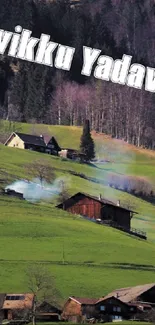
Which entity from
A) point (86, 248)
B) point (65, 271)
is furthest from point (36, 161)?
point (65, 271)

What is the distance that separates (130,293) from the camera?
7188cm

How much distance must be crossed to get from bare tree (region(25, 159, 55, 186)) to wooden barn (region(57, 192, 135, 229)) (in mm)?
16548

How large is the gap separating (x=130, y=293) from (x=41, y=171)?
67037mm

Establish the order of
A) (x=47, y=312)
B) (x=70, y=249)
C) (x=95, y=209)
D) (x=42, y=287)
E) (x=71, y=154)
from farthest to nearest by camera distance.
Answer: (x=71, y=154)
(x=95, y=209)
(x=70, y=249)
(x=42, y=287)
(x=47, y=312)

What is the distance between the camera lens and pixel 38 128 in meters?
191

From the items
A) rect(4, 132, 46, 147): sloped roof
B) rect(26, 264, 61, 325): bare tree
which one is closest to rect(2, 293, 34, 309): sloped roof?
rect(26, 264, 61, 325): bare tree

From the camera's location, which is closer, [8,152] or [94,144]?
[8,152]

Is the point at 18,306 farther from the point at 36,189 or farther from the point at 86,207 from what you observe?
the point at 36,189

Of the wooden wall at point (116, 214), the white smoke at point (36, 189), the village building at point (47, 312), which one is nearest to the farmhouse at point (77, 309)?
the village building at point (47, 312)

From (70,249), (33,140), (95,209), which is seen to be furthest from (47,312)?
(33,140)

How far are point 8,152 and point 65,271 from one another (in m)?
74.7

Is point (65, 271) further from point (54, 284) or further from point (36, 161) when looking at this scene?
point (36, 161)

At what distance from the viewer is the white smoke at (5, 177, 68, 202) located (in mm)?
120812

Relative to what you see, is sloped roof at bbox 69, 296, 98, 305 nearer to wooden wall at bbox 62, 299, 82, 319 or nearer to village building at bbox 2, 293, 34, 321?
wooden wall at bbox 62, 299, 82, 319
